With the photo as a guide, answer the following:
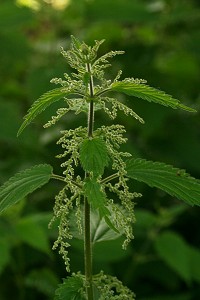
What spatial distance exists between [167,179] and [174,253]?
1310 mm

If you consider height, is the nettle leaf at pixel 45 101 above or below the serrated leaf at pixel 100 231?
above

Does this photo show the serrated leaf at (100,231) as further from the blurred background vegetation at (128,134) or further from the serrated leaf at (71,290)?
the blurred background vegetation at (128,134)

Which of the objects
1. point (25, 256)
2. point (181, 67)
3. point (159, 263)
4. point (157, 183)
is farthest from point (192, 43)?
point (157, 183)

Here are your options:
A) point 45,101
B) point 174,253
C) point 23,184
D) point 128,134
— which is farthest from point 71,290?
point 128,134

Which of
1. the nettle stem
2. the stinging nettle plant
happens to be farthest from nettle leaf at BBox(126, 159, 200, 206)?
the nettle stem

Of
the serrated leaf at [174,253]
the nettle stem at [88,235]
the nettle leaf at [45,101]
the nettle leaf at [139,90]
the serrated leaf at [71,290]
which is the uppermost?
the serrated leaf at [174,253]

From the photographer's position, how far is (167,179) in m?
1.16

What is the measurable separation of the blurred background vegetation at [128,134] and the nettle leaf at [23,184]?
92 centimetres

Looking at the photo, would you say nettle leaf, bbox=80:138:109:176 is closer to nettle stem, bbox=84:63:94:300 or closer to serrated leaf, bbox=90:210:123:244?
nettle stem, bbox=84:63:94:300

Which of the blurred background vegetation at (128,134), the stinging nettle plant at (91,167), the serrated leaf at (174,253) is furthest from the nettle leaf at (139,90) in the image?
the serrated leaf at (174,253)

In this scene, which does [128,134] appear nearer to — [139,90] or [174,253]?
[174,253]

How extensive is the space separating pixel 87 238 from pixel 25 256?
1.52m

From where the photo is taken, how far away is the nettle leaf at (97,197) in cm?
103

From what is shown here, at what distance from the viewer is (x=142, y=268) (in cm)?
274
